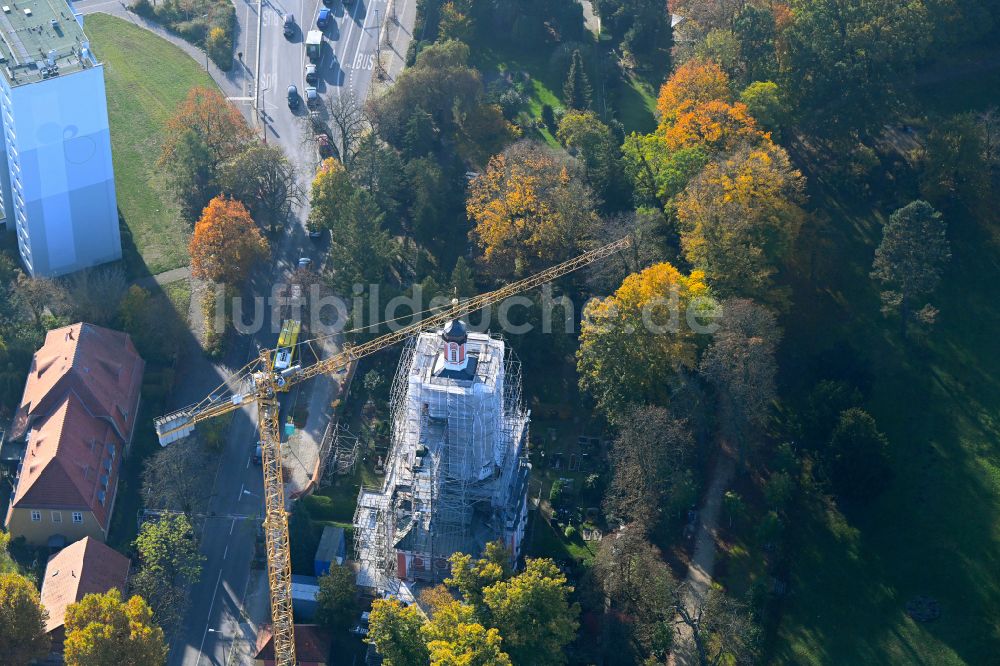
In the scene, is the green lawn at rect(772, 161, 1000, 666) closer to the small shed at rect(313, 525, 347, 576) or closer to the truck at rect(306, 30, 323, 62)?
the small shed at rect(313, 525, 347, 576)

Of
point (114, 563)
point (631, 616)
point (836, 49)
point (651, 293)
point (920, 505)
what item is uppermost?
point (836, 49)

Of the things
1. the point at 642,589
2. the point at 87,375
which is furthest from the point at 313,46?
the point at 642,589

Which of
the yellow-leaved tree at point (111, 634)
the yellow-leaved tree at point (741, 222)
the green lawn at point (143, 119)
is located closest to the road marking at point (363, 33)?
the green lawn at point (143, 119)

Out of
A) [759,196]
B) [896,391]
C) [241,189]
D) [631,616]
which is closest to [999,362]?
[896,391]

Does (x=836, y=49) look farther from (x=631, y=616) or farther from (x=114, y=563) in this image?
(x=114, y=563)

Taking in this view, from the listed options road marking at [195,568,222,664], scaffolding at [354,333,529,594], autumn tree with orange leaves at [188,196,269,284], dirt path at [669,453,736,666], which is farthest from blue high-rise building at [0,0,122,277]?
dirt path at [669,453,736,666]

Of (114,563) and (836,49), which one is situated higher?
(836,49)

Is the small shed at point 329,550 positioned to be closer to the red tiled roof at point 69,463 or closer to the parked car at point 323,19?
the red tiled roof at point 69,463
